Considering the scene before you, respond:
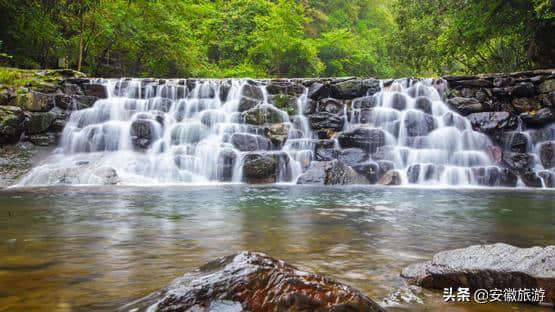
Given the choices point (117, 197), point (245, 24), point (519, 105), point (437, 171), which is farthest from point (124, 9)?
point (519, 105)

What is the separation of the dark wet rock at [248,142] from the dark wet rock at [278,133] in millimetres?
249

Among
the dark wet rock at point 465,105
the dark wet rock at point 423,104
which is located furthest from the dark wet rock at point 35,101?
the dark wet rock at point 465,105

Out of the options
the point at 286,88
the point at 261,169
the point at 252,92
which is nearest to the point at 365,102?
the point at 286,88

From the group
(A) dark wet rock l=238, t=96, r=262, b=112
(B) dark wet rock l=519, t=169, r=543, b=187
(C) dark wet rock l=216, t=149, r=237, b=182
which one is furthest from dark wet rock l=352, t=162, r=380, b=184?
(A) dark wet rock l=238, t=96, r=262, b=112

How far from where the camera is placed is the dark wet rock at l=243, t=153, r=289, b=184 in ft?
42.5

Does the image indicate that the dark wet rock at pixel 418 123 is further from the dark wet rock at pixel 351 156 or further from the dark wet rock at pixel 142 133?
the dark wet rock at pixel 142 133

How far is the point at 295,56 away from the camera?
3066 cm

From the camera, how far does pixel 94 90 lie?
16.1 meters

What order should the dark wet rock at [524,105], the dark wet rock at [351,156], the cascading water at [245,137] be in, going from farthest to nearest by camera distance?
the dark wet rock at [524,105]
the dark wet rock at [351,156]
the cascading water at [245,137]

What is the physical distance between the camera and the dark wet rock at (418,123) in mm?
14930

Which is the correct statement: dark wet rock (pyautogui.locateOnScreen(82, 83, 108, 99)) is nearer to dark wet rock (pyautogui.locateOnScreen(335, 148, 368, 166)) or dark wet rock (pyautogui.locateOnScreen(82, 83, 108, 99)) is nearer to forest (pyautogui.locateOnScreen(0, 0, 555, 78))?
forest (pyautogui.locateOnScreen(0, 0, 555, 78))

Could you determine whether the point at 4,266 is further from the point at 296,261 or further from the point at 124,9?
the point at 124,9

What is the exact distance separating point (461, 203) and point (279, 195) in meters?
3.78

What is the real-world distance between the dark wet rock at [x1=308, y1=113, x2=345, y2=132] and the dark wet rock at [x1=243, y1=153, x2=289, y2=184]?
9.08 ft
